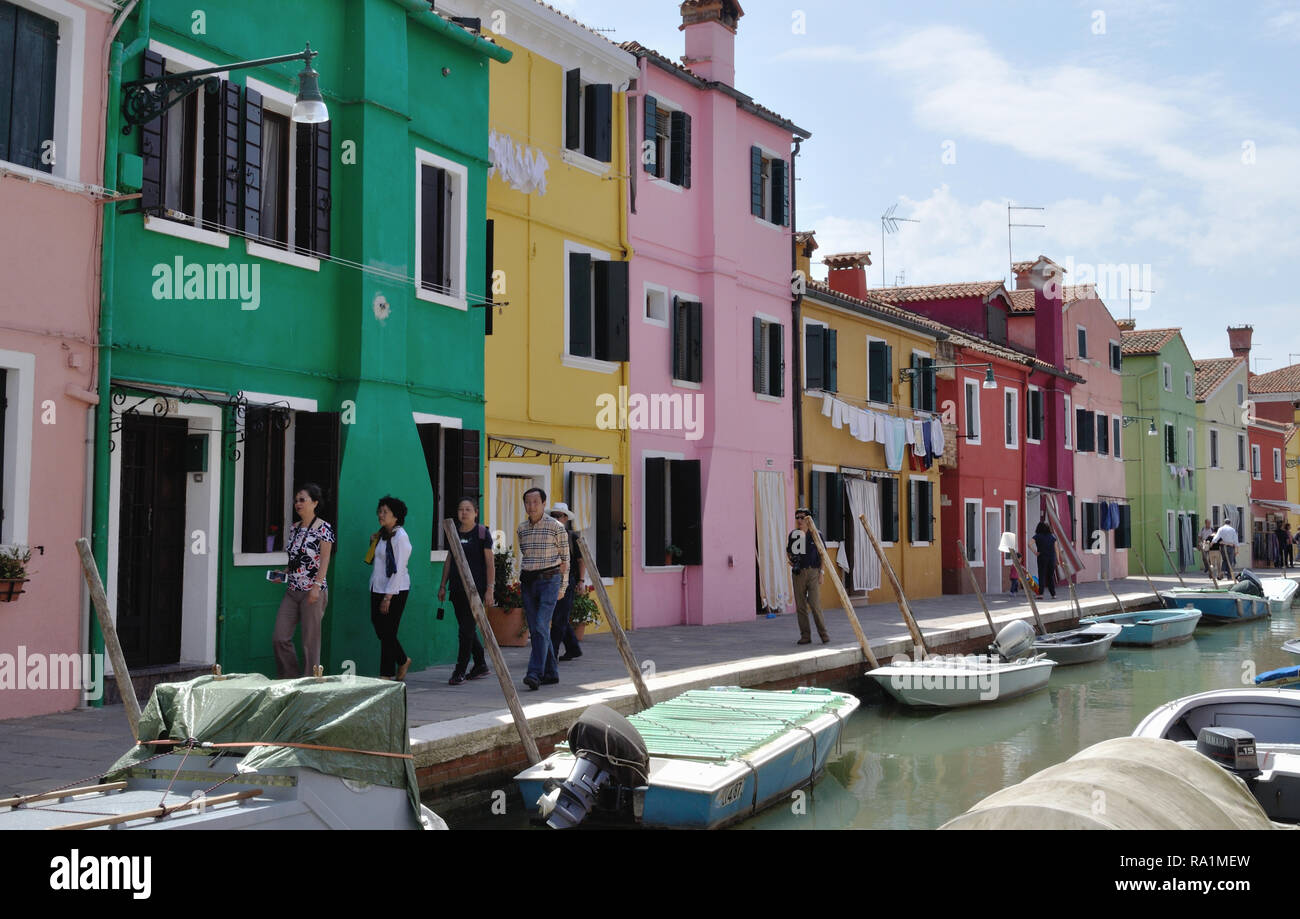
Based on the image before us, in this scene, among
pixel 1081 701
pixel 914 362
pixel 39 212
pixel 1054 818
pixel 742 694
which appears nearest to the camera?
pixel 1054 818

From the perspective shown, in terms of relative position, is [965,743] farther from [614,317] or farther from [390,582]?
[614,317]

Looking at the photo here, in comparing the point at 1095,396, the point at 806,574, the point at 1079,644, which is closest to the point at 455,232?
the point at 806,574

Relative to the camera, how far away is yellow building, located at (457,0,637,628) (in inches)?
636

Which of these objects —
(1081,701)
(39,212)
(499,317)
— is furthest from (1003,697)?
(39,212)

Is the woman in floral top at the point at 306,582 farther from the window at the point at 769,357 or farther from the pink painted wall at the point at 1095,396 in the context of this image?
the pink painted wall at the point at 1095,396

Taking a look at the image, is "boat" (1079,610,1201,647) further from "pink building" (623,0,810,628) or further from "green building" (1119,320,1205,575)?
"green building" (1119,320,1205,575)

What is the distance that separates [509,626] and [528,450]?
2.56 m

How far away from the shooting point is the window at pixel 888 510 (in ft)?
85.9

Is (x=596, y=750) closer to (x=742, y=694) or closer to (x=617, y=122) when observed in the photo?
(x=742, y=694)

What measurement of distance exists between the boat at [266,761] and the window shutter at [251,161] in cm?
607

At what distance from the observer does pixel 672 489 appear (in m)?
19.7

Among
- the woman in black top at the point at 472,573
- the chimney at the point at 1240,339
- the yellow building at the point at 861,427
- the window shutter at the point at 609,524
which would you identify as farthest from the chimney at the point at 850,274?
the chimney at the point at 1240,339

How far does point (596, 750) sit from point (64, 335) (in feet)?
17.4

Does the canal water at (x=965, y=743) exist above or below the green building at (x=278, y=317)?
below
